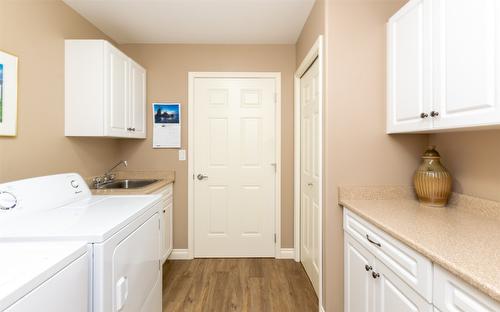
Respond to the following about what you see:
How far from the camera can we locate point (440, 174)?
4.79 feet

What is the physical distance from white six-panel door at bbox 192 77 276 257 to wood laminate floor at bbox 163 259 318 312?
22cm

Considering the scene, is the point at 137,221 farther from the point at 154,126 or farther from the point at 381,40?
the point at 381,40

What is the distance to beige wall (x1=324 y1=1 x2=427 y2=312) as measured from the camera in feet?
5.45

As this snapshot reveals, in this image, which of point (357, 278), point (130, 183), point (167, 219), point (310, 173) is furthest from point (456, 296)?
point (130, 183)

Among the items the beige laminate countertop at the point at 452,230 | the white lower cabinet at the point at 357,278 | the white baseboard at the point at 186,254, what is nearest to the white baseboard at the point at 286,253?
the white baseboard at the point at 186,254

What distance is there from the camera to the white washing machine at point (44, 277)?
65 cm

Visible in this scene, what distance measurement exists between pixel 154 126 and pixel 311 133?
176 cm

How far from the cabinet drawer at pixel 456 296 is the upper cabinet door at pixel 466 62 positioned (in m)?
0.67

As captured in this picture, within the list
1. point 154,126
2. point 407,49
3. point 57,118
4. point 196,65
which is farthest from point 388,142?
point 57,118

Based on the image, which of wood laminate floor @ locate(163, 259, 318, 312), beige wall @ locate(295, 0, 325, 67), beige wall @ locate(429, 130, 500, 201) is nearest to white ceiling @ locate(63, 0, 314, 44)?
beige wall @ locate(295, 0, 325, 67)

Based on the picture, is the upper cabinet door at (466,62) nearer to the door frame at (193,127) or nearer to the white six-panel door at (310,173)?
the white six-panel door at (310,173)

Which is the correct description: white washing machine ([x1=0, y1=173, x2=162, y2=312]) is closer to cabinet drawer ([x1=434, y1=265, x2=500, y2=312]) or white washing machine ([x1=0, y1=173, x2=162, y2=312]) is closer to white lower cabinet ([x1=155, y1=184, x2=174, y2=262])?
white lower cabinet ([x1=155, y1=184, x2=174, y2=262])

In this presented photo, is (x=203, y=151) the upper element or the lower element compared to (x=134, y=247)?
upper

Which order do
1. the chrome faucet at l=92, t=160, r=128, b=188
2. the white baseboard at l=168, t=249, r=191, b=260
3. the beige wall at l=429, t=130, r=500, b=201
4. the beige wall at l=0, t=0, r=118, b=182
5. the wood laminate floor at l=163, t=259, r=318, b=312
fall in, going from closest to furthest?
the beige wall at l=429, t=130, r=500, b=201 → the beige wall at l=0, t=0, r=118, b=182 → the wood laminate floor at l=163, t=259, r=318, b=312 → the chrome faucet at l=92, t=160, r=128, b=188 → the white baseboard at l=168, t=249, r=191, b=260
